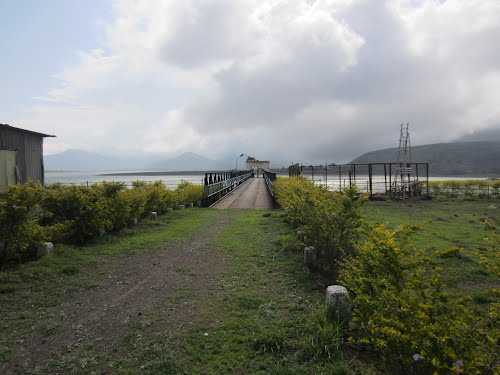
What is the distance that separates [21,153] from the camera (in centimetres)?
1498

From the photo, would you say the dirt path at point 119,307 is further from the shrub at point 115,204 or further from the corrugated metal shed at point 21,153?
the corrugated metal shed at point 21,153

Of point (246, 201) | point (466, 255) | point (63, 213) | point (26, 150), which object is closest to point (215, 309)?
point (63, 213)

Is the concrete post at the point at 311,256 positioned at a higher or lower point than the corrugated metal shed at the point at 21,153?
lower

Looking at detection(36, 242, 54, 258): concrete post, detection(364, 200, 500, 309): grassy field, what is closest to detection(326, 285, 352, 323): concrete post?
detection(364, 200, 500, 309): grassy field

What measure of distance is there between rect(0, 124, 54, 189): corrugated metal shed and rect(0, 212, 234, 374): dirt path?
9.71m

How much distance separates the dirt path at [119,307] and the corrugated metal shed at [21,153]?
9712 mm

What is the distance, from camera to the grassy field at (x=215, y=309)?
3193 mm

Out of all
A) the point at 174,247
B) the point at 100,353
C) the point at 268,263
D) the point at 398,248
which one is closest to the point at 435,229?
the point at 268,263

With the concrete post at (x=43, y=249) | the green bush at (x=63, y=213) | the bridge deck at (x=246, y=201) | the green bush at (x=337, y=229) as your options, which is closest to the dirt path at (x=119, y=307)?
the concrete post at (x=43, y=249)

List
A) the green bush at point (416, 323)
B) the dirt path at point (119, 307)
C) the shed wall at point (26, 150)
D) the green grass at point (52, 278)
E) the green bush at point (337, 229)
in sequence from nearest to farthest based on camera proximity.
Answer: the green bush at point (416, 323)
the dirt path at point (119, 307)
the green grass at point (52, 278)
the green bush at point (337, 229)
the shed wall at point (26, 150)

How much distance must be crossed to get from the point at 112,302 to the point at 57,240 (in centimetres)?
376

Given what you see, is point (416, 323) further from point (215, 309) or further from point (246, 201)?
point (246, 201)

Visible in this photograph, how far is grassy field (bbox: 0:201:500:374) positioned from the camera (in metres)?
3.19

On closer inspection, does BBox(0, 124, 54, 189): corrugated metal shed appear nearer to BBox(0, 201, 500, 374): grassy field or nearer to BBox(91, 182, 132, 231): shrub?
BBox(91, 182, 132, 231): shrub
